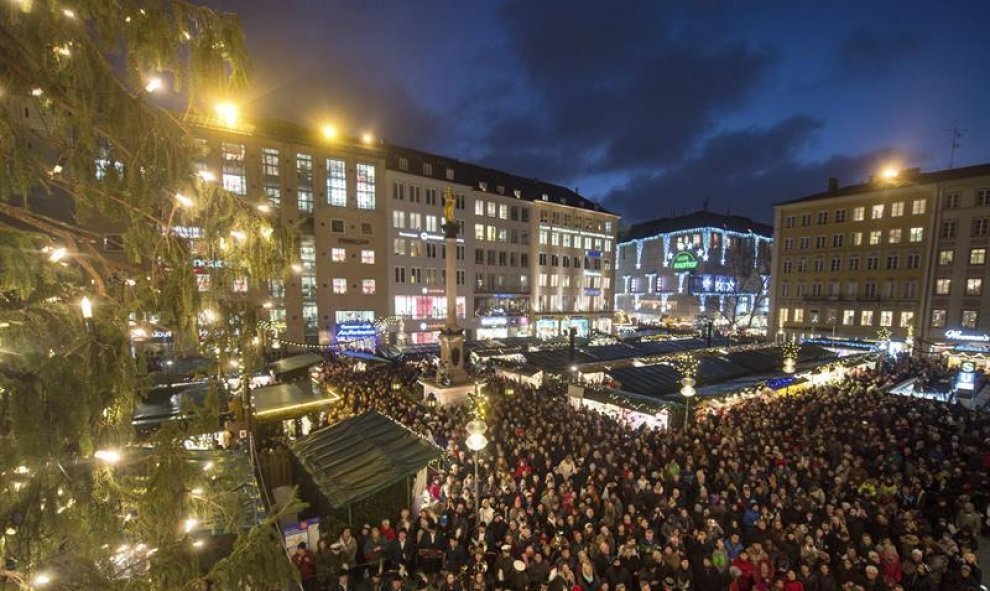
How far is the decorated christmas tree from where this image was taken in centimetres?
284

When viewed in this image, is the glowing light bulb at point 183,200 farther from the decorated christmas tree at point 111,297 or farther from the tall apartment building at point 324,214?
the tall apartment building at point 324,214

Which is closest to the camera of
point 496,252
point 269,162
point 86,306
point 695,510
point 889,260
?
point 86,306

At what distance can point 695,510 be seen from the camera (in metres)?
10.1

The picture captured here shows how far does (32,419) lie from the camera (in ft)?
8.92

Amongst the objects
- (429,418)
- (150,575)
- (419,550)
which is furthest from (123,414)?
(429,418)

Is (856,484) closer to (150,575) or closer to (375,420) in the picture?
(375,420)

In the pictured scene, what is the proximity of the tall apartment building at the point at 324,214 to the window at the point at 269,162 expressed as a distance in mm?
47

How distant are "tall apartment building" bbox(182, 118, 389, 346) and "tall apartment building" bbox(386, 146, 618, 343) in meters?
2.11

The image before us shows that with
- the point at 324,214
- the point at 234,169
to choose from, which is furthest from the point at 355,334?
the point at 234,169

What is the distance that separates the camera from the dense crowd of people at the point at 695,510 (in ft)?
27.2

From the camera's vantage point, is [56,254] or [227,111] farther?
[227,111]

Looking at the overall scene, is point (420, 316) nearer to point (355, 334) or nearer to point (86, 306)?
point (355, 334)

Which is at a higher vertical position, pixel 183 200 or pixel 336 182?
pixel 336 182

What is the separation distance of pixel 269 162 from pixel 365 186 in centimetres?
836
